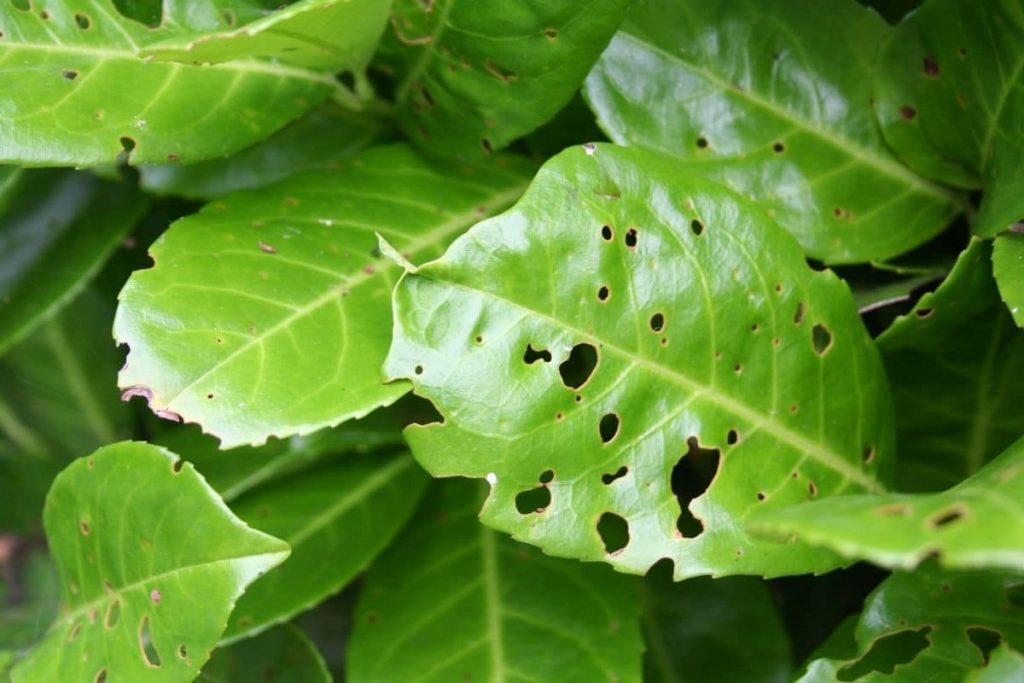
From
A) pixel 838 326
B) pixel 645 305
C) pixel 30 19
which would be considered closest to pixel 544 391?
pixel 645 305

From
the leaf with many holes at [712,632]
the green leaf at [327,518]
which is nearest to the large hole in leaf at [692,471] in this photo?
the leaf with many holes at [712,632]

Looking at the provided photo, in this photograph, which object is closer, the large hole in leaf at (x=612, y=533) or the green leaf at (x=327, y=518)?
the large hole in leaf at (x=612, y=533)

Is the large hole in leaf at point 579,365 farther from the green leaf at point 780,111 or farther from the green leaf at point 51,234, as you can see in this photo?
the green leaf at point 51,234

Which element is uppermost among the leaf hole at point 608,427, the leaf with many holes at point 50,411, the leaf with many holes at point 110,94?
the leaf with many holes at point 110,94

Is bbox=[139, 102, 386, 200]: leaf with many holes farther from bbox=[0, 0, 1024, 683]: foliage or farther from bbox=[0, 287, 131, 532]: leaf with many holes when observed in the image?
bbox=[0, 287, 131, 532]: leaf with many holes

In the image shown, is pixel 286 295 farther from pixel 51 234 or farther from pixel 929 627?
pixel 929 627

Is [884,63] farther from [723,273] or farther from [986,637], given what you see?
[986,637]

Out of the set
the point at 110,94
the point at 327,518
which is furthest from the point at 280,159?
the point at 327,518
